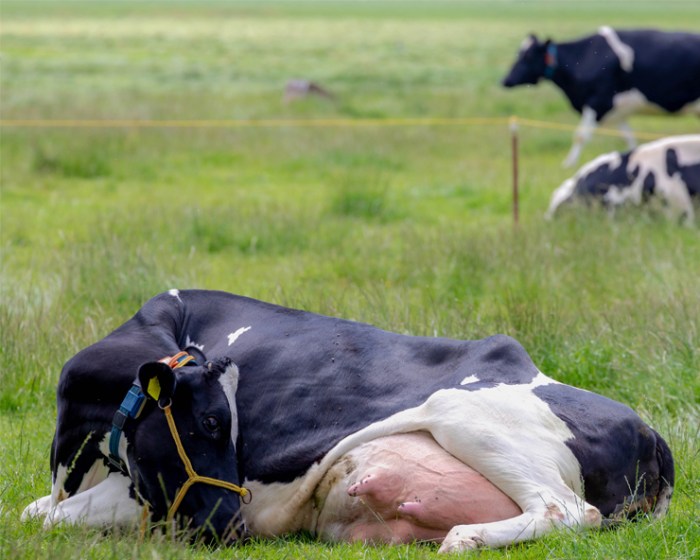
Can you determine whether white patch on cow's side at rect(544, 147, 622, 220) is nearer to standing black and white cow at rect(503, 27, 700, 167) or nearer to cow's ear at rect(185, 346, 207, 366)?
standing black and white cow at rect(503, 27, 700, 167)

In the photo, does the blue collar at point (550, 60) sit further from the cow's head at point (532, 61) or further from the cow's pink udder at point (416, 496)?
the cow's pink udder at point (416, 496)

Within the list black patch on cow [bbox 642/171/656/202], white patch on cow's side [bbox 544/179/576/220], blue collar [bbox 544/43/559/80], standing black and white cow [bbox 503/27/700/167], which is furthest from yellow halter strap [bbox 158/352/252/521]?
blue collar [bbox 544/43/559/80]

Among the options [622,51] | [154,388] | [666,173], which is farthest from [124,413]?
[622,51]

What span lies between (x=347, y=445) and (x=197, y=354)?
2.62 ft

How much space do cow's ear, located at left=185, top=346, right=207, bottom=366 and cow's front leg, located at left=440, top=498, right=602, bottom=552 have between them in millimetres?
1273

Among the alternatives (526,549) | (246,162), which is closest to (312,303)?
(526,549)

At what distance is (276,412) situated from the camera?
456 centimetres

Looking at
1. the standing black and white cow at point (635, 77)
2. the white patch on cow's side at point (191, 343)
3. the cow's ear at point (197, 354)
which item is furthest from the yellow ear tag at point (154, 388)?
the standing black and white cow at point (635, 77)

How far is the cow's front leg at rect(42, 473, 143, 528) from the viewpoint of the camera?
4.24 metres

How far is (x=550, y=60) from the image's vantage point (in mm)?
20500

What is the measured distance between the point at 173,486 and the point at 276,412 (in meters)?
0.53

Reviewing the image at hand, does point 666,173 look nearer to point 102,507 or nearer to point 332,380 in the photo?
point 332,380

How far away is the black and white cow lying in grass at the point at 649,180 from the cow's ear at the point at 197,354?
24.2ft

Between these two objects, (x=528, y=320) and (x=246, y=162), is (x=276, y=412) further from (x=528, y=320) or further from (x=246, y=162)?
(x=246, y=162)
